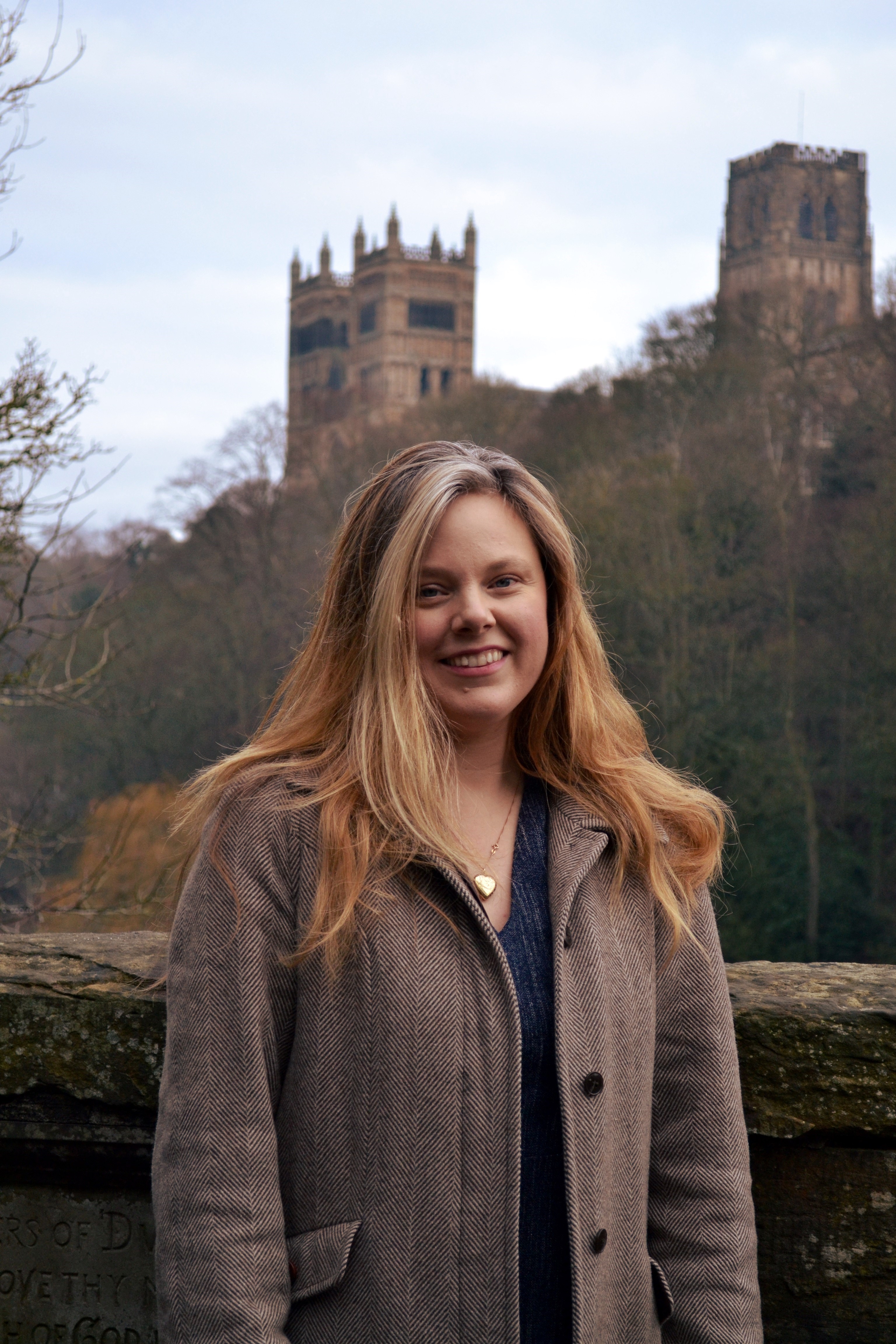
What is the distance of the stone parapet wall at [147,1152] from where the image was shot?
1.99 metres

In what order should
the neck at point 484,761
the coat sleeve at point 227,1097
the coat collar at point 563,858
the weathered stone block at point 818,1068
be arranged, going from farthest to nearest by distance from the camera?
the weathered stone block at point 818,1068 → the neck at point 484,761 → the coat collar at point 563,858 → the coat sleeve at point 227,1097

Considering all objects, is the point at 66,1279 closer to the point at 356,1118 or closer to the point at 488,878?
the point at 356,1118

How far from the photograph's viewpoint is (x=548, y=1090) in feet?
5.47

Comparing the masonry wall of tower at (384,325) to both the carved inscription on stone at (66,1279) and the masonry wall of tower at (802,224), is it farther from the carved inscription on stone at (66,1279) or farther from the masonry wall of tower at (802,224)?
the carved inscription on stone at (66,1279)

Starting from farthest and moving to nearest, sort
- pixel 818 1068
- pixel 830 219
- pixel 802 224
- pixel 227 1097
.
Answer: pixel 830 219 < pixel 802 224 < pixel 818 1068 < pixel 227 1097

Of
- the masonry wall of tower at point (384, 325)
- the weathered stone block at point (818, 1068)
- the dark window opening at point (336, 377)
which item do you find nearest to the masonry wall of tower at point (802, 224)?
the masonry wall of tower at point (384, 325)

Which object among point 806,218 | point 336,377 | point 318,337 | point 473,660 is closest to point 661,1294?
point 473,660

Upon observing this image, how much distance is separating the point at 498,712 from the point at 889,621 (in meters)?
19.6

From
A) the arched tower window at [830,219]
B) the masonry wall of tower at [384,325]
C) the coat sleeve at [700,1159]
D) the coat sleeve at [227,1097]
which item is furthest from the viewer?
the masonry wall of tower at [384,325]

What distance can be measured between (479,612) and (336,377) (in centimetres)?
8946

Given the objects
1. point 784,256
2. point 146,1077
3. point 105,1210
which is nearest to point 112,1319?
point 105,1210

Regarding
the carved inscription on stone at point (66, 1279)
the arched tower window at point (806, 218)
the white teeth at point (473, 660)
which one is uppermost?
the arched tower window at point (806, 218)

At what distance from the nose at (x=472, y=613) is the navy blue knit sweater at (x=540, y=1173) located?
38cm

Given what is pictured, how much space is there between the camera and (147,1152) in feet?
6.66
